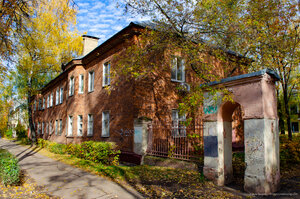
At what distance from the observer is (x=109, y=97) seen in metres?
14.0

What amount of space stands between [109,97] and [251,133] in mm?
9616

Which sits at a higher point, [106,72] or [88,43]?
[88,43]

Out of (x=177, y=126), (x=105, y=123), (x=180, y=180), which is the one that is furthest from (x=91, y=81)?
(x=180, y=180)

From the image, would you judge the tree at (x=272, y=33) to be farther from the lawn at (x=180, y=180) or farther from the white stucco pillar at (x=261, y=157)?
the white stucco pillar at (x=261, y=157)

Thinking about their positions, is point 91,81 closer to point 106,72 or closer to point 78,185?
point 106,72

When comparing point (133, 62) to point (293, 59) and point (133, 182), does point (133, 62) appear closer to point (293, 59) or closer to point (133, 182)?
point (133, 182)

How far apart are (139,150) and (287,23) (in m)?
10.9

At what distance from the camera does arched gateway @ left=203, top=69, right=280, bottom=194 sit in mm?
5863

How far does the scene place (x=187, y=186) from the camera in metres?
6.78

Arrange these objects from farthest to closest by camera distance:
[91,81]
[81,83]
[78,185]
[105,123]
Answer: [81,83], [91,81], [105,123], [78,185]

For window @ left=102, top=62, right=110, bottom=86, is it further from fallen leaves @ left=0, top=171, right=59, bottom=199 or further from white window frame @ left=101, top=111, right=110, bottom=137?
fallen leaves @ left=0, top=171, right=59, bottom=199

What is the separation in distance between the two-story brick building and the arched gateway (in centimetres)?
358

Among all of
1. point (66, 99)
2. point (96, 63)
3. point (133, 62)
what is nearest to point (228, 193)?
point (133, 62)

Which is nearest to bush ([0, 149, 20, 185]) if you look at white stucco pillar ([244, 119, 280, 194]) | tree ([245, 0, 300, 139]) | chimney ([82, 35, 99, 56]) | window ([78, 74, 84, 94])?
white stucco pillar ([244, 119, 280, 194])
